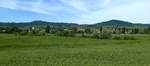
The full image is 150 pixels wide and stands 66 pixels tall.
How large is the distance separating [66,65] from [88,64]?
6.35 feet

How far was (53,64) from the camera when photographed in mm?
16562

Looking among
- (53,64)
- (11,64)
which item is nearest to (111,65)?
(53,64)

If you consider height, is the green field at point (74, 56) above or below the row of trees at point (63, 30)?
below

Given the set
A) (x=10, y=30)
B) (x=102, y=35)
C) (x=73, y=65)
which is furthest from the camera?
(x=10, y=30)

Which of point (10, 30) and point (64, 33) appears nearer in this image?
point (64, 33)

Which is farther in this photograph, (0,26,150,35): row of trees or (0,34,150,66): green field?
(0,26,150,35): row of trees

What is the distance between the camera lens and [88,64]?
16.7m

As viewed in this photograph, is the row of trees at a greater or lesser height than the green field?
greater

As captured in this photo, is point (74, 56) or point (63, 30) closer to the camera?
point (74, 56)

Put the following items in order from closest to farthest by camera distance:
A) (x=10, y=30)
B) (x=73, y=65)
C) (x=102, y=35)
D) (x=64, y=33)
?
(x=73, y=65)
(x=102, y=35)
(x=64, y=33)
(x=10, y=30)

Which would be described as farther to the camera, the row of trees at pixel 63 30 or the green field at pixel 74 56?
the row of trees at pixel 63 30

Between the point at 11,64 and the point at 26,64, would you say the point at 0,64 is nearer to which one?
the point at 11,64

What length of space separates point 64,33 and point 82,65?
6486 centimetres

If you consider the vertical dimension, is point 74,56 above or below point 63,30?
below
